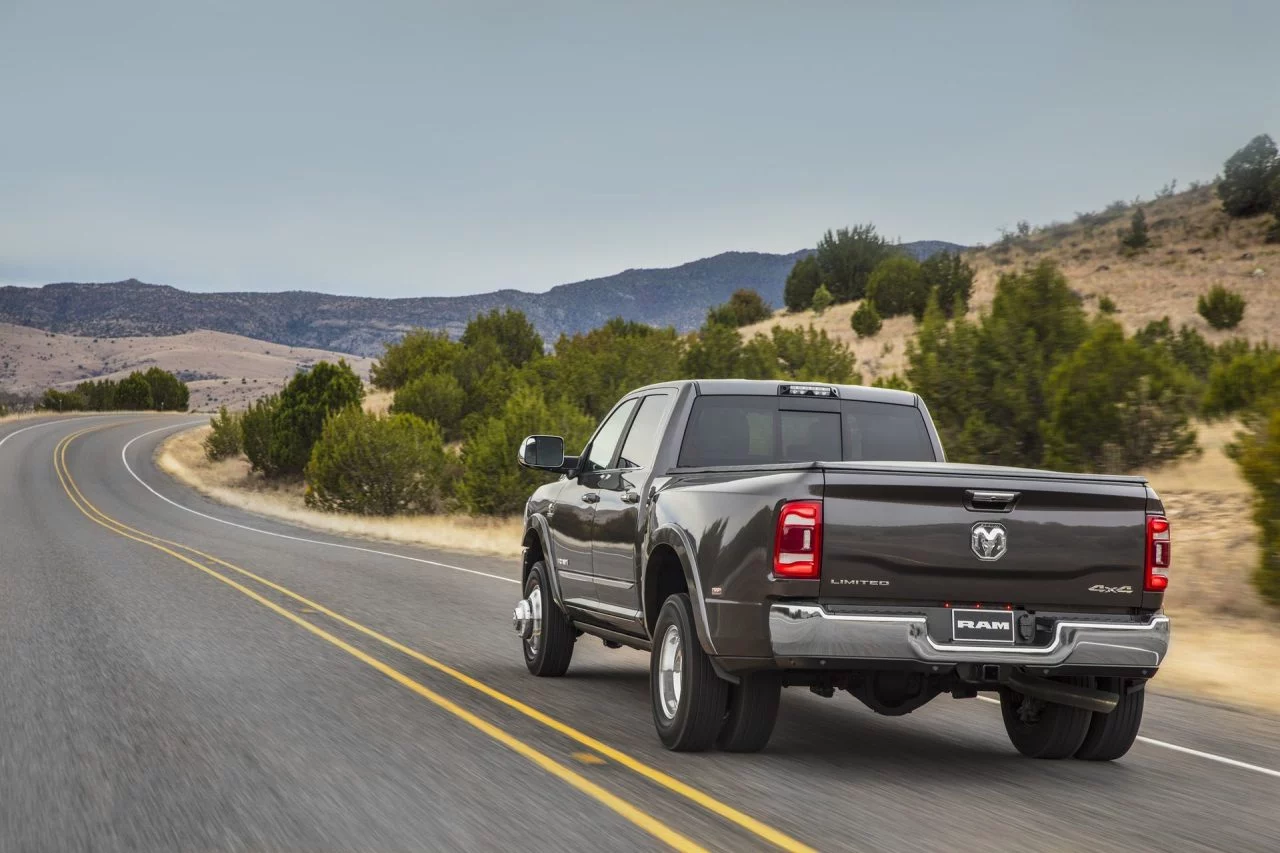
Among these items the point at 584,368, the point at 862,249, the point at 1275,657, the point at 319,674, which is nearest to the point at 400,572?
the point at 319,674

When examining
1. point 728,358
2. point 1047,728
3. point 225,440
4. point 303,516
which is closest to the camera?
point 1047,728

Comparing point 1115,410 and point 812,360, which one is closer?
point 1115,410

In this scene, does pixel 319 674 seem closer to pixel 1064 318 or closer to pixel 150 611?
pixel 150 611

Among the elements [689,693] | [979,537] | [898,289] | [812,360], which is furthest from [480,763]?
[898,289]

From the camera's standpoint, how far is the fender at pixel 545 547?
1018 centimetres

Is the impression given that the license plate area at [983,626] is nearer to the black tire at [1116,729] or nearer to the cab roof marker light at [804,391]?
the black tire at [1116,729]

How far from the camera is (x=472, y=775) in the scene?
6816mm

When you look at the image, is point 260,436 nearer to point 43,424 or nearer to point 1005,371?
point 43,424

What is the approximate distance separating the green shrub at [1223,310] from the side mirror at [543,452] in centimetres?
4619

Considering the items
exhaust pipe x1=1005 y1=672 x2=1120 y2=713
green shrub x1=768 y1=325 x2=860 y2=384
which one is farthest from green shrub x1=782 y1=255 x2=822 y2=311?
exhaust pipe x1=1005 y1=672 x2=1120 y2=713

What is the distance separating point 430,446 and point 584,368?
6629 millimetres

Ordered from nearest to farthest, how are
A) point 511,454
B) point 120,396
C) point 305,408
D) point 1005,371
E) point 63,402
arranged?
point 1005,371, point 511,454, point 305,408, point 63,402, point 120,396

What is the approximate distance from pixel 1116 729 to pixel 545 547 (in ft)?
14.8

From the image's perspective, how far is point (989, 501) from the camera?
6.58 meters
